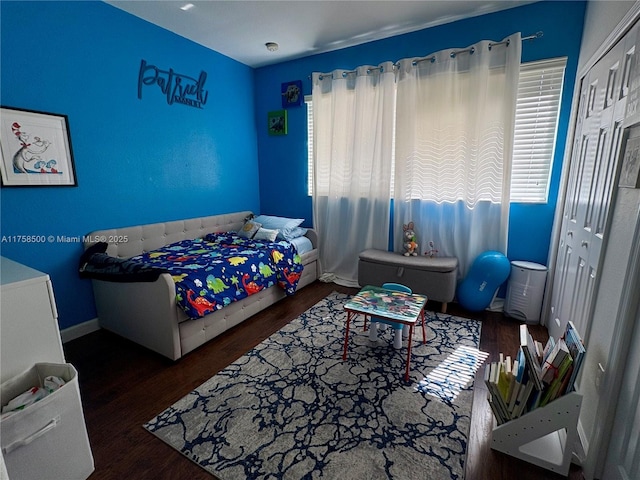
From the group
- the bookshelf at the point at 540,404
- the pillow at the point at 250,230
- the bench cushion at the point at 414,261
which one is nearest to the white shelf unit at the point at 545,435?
the bookshelf at the point at 540,404

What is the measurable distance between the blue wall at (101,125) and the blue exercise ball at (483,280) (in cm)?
304

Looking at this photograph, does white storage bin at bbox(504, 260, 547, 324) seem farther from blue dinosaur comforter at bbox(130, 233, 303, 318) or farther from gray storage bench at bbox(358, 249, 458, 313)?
blue dinosaur comforter at bbox(130, 233, 303, 318)

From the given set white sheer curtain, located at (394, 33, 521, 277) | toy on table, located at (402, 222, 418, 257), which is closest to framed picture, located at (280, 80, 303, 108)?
white sheer curtain, located at (394, 33, 521, 277)

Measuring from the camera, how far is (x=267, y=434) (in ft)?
5.17

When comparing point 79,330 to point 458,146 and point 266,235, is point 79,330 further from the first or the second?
point 458,146

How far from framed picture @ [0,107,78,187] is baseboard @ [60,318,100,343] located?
3.87 feet

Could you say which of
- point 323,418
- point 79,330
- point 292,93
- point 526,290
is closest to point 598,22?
point 526,290

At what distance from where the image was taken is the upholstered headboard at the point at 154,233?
272 centimetres

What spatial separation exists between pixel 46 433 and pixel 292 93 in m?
3.82

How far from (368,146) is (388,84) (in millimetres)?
648

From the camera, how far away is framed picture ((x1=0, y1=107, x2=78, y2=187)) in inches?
83.4

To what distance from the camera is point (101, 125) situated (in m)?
2.62

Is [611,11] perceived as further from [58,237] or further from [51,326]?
[58,237]

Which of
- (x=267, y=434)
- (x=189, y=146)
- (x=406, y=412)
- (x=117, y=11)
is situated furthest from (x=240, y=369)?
(x=117, y=11)
